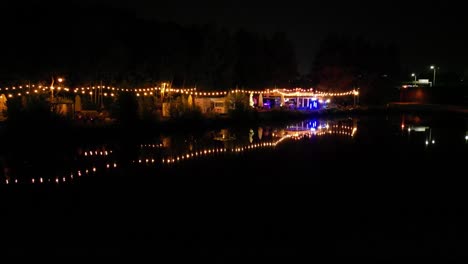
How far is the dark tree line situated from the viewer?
21562 mm

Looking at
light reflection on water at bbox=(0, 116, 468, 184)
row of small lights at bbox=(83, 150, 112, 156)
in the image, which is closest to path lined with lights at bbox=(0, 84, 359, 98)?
light reflection on water at bbox=(0, 116, 468, 184)

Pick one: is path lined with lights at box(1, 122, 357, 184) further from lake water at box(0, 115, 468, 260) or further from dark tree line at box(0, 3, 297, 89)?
dark tree line at box(0, 3, 297, 89)

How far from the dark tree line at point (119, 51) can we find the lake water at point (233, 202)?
9.56 metres

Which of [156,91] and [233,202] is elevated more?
[156,91]

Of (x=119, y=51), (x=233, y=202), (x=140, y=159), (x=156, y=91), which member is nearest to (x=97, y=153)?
(x=140, y=159)

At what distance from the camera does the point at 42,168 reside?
36.2 ft

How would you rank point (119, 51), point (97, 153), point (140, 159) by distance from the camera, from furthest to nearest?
point (119, 51), point (97, 153), point (140, 159)

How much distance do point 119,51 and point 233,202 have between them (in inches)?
800

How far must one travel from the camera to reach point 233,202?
7.51 m

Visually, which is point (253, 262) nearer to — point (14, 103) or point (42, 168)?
point (42, 168)

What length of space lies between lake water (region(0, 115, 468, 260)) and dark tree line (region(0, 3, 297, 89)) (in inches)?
376

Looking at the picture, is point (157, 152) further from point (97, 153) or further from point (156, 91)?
point (156, 91)

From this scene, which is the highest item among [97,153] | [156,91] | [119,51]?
[119,51]

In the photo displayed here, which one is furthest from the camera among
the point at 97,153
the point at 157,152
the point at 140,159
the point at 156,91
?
the point at 156,91
